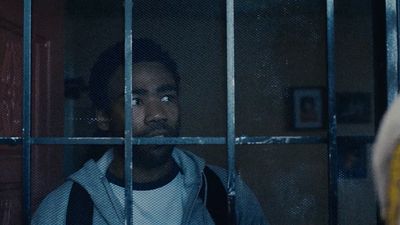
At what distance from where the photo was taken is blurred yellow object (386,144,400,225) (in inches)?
41.5

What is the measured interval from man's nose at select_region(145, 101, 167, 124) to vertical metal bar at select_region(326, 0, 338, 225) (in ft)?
1.53

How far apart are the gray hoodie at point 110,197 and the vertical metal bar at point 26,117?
5.5 inches

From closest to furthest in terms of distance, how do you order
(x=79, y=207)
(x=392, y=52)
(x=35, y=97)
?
(x=392, y=52) → (x=79, y=207) → (x=35, y=97)

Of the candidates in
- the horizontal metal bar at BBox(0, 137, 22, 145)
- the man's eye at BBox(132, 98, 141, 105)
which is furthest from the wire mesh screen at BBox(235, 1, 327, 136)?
the horizontal metal bar at BBox(0, 137, 22, 145)

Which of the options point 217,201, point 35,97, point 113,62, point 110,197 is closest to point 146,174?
point 110,197

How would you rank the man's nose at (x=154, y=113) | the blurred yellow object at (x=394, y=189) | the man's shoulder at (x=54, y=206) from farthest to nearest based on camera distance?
the man's shoulder at (x=54, y=206) → the man's nose at (x=154, y=113) → the blurred yellow object at (x=394, y=189)

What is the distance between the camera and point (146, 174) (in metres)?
1.72

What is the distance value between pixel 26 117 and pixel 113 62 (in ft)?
0.95

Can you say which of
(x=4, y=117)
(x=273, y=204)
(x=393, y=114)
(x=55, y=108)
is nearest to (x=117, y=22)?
(x=55, y=108)

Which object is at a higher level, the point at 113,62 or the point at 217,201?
the point at 113,62

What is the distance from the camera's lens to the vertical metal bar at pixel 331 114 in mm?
1562

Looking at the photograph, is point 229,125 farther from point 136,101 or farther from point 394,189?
point 394,189

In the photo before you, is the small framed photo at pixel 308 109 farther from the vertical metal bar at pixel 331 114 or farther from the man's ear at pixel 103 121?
the man's ear at pixel 103 121

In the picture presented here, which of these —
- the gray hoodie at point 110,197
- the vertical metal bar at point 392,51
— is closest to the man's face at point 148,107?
the gray hoodie at point 110,197
